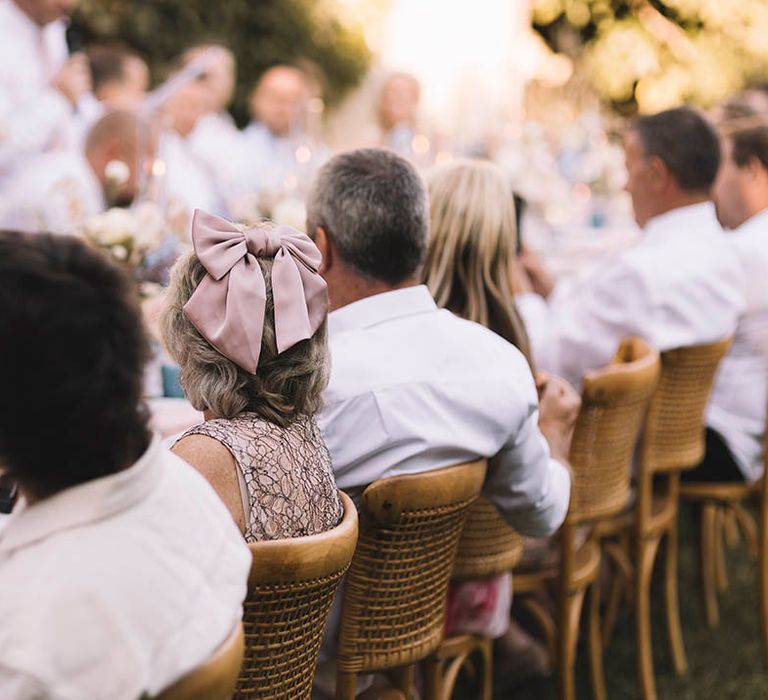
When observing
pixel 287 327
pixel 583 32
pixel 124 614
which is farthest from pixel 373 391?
pixel 583 32

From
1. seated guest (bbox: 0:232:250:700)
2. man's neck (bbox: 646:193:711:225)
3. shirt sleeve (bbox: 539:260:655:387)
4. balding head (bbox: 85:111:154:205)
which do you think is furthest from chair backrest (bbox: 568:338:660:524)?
balding head (bbox: 85:111:154:205)

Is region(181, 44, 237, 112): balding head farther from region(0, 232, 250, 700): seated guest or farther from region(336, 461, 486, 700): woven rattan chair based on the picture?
region(0, 232, 250, 700): seated guest

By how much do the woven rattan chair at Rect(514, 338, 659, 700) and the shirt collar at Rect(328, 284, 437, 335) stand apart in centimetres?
69

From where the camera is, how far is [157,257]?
2930 mm

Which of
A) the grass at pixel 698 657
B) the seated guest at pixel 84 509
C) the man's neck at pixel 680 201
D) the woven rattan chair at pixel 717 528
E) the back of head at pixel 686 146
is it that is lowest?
the grass at pixel 698 657

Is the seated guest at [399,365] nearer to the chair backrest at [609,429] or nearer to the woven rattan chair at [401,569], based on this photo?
the woven rattan chair at [401,569]

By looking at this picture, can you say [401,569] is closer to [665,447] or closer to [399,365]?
[399,365]

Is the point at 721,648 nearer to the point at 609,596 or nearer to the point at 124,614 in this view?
the point at 609,596

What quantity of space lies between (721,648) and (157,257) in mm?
2164

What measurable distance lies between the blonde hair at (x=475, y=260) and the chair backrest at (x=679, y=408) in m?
0.78

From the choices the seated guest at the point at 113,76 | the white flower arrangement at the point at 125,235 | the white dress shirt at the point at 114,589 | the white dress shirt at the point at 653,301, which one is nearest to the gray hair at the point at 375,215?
the white flower arrangement at the point at 125,235

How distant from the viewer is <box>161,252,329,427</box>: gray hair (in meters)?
1.61

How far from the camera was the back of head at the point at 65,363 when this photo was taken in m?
1.04

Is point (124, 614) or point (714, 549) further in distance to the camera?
point (714, 549)
